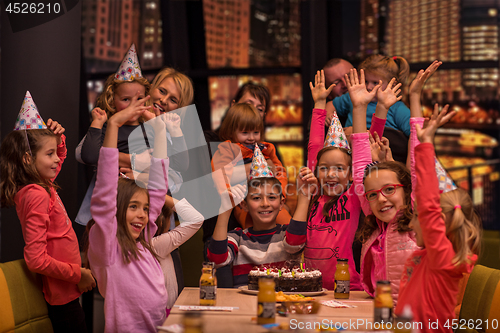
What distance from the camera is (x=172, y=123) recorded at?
10.1 ft

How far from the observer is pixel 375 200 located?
7.79 ft

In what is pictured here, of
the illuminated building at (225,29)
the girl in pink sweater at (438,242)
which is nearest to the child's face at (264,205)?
the girl in pink sweater at (438,242)

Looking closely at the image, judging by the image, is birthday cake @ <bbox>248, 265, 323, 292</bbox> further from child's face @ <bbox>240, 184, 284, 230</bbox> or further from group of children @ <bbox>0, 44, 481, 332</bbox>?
child's face @ <bbox>240, 184, 284, 230</bbox>

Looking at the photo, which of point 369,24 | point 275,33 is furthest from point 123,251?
point 369,24

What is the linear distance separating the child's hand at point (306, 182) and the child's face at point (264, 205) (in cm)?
21

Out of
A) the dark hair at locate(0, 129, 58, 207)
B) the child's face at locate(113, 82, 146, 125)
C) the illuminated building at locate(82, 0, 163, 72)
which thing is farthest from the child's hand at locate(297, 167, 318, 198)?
the illuminated building at locate(82, 0, 163, 72)

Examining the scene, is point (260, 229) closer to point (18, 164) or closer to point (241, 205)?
point (241, 205)

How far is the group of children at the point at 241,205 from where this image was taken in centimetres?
193

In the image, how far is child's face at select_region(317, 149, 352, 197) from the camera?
9.34ft

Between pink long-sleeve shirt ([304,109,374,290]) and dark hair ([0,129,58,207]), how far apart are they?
1565 millimetres

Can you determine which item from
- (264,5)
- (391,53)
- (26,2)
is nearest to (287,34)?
(264,5)

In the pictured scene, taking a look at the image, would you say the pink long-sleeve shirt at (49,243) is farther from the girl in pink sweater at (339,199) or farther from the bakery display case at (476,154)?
the bakery display case at (476,154)

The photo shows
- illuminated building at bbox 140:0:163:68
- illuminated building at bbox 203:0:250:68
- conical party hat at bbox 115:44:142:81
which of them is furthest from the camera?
illuminated building at bbox 140:0:163:68

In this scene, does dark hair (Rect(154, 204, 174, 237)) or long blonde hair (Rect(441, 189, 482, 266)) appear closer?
long blonde hair (Rect(441, 189, 482, 266))
